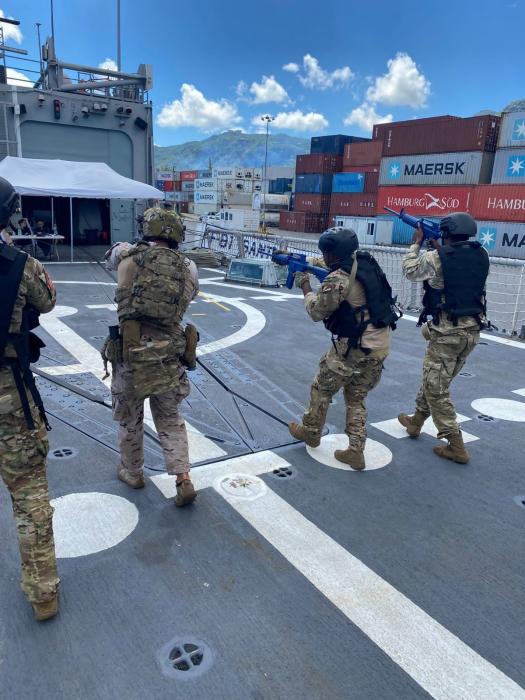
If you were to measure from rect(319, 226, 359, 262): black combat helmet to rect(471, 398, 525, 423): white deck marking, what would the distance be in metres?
2.74

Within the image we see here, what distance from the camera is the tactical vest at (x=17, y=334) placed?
224cm

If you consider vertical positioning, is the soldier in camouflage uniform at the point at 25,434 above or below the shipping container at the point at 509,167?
below

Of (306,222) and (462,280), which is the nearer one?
(462,280)

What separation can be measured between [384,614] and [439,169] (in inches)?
1380

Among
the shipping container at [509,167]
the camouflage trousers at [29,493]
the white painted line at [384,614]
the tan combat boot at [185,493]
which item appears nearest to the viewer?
the white painted line at [384,614]

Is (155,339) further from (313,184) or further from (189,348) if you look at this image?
(313,184)

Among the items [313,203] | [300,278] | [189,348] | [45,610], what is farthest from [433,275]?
[313,203]

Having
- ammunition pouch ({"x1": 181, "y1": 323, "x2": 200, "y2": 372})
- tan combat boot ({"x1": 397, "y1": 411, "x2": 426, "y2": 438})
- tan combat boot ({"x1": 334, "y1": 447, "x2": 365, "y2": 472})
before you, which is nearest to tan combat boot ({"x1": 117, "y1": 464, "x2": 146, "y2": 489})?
ammunition pouch ({"x1": 181, "y1": 323, "x2": 200, "y2": 372})

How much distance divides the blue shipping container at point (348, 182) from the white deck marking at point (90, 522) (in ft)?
151

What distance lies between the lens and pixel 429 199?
3300 centimetres

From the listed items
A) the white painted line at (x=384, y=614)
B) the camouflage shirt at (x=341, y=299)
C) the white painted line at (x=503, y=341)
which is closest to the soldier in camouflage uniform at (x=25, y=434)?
the white painted line at (x=384, y=614)

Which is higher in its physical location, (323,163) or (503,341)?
(323,163)

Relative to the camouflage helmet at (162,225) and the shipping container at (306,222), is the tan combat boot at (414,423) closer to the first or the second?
the camouflage helmet at (162,225)

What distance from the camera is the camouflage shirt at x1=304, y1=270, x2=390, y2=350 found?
3.70m
